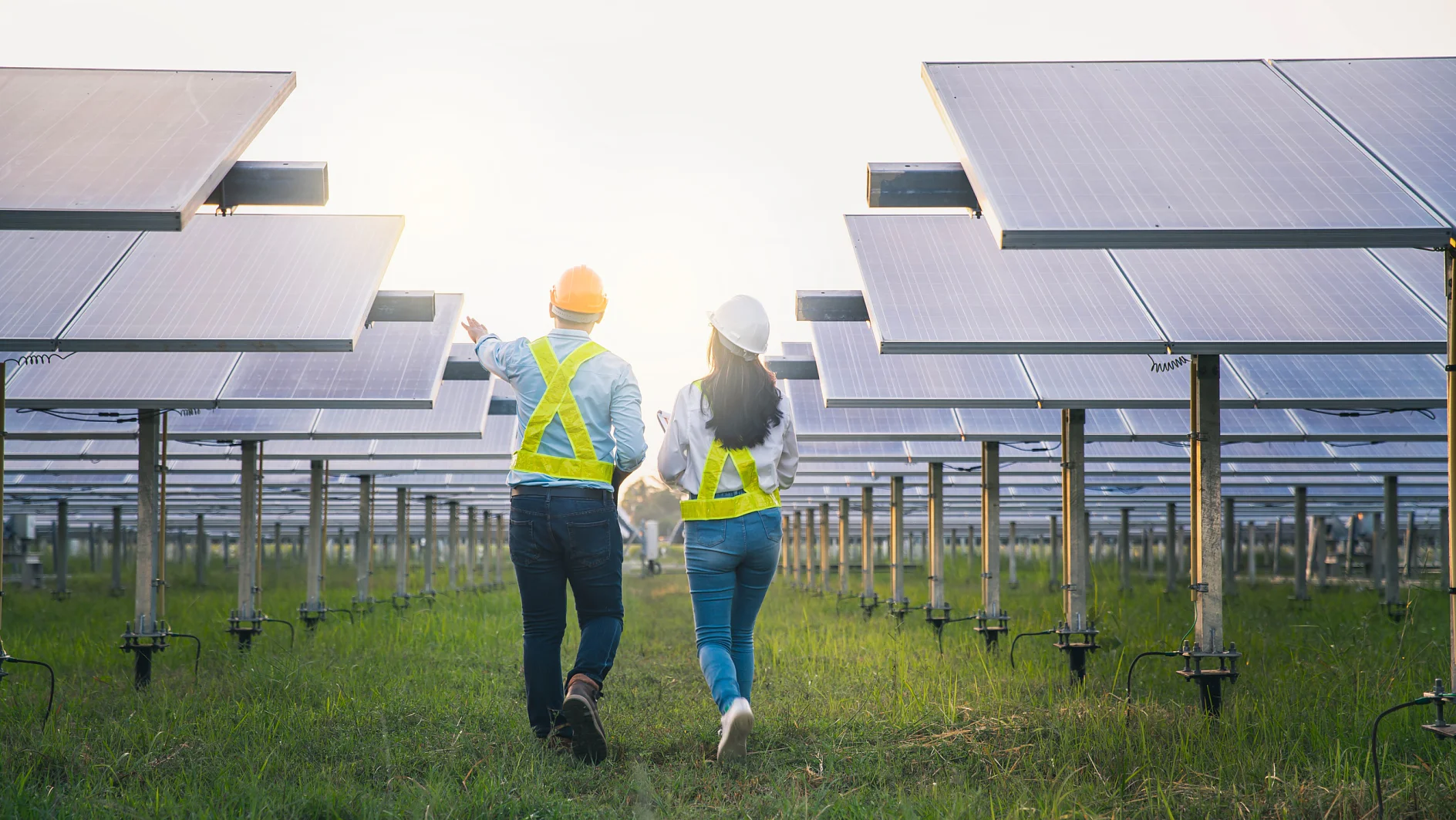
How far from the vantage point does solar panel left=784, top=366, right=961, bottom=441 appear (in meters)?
11.9

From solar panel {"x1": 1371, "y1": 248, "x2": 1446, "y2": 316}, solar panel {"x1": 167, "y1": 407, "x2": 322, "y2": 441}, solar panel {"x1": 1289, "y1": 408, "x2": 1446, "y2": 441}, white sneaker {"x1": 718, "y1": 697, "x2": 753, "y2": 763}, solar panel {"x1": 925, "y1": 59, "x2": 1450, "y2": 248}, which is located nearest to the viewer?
solar panel {"x1": 925, "y1": 59, "x2": 1450, "y2": 248}

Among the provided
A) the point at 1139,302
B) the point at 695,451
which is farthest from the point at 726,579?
the point at 1139,302

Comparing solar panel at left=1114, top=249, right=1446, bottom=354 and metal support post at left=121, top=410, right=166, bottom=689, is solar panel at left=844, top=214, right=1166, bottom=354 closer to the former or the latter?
solar panel at left=1114, top=249, right=1446, bottom=354

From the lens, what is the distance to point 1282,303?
24.4 feet

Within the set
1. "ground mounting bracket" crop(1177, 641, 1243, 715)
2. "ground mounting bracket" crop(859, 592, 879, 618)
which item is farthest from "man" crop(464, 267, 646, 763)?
"ground mounting bracket" crop(859, 592, 879, 618)

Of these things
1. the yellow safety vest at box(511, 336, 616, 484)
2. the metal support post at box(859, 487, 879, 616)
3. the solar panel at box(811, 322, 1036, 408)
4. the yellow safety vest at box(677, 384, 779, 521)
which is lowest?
the metal support post at box(859, 487, 879, 616)

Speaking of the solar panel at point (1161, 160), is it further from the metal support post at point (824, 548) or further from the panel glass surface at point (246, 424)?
the metal support post at point (824, 548)

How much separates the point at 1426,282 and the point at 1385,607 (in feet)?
44.7

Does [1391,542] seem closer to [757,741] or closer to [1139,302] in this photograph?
[1139,302]

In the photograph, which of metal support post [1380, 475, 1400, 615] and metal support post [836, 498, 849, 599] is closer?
metal support post [1380, 475, 1400, 615]

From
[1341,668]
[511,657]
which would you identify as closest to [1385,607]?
[1341,668]

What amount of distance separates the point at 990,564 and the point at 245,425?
7403 mm

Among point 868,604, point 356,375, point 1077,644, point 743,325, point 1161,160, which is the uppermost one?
point 1161,160

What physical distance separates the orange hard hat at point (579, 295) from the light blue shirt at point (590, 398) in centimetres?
13
